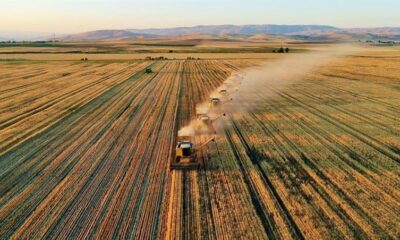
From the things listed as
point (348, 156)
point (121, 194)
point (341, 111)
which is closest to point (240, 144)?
point (348, 156)

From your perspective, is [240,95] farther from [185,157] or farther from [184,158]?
[184,158]

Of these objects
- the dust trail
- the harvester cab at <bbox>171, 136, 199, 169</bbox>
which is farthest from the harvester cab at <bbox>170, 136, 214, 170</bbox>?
the dust trail

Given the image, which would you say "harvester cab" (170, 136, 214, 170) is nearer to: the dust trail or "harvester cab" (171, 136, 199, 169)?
"harvester cab" (171, 136, 199, 169)

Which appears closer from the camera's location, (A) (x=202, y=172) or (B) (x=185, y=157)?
(A) (x=202, y=172)

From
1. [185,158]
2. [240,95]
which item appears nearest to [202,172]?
[185,158]

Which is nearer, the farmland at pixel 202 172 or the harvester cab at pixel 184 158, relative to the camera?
the farmland at pixel 202 172

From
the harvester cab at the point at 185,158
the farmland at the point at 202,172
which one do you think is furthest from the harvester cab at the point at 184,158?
the farmland at the point at 202,172

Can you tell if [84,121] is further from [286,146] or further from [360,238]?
[360,238]

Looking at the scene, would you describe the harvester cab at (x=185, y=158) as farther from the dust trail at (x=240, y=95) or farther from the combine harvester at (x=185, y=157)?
the dust trail at (x=240, y=95)
